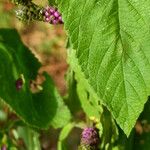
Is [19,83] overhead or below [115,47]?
below

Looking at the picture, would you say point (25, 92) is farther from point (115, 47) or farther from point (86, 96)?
point (115, 47)

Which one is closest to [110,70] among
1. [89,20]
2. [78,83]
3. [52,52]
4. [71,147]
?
[89,20]

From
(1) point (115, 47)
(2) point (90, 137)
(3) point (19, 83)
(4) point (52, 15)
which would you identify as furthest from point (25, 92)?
(1) point (115, 47)

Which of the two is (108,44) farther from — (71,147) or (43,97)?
(71,147)

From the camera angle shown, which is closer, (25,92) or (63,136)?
(25,92)

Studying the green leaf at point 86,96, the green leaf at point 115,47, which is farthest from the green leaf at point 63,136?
the green leaf at point 115,47

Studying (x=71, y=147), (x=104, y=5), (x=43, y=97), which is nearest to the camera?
(x=104, y=5)
